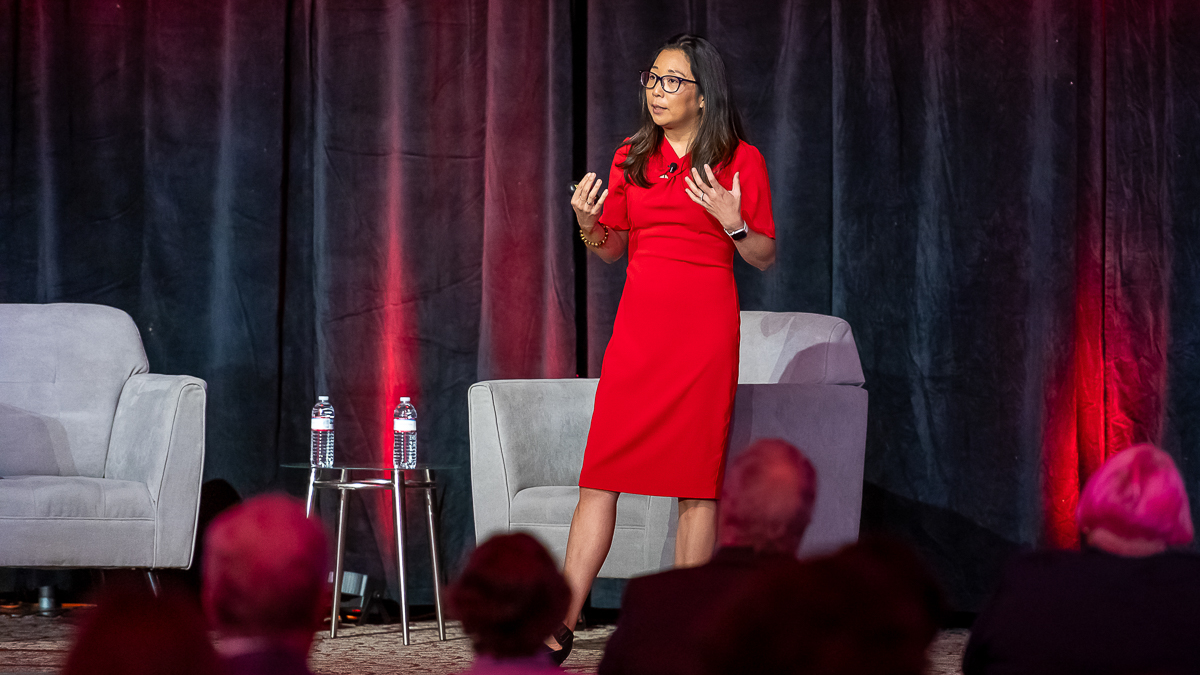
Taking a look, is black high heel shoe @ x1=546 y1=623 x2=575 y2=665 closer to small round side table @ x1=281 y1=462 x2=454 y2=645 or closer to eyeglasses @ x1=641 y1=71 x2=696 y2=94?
small round side table @ x1=281 y1=462 x2=454 y2=645

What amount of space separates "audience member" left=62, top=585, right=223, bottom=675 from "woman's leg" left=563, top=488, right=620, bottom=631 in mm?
1895

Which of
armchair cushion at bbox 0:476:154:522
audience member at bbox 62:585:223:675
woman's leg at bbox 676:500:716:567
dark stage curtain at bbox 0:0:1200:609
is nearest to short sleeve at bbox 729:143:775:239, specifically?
woman's leg at bbox 676:500:716:567

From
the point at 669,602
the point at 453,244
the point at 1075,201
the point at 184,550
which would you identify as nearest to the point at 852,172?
the point at 1075,201

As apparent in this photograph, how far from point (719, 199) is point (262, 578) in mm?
1760

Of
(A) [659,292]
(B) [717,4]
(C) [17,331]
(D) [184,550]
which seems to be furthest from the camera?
(B) [717,4]

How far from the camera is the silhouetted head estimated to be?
1016 millimetres

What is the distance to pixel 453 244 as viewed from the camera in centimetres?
430

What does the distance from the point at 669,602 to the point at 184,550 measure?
2.50m

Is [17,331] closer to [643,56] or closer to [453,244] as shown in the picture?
[453,244]

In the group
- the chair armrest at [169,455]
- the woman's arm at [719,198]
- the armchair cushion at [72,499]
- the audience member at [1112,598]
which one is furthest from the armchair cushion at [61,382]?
the audience member at [1112,598]

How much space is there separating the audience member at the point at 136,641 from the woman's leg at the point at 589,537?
190cm

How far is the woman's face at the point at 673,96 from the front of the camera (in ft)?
9.01

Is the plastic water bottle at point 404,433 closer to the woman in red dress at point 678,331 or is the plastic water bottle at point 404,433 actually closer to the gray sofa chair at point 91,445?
the gray sofa chair at point 91,445

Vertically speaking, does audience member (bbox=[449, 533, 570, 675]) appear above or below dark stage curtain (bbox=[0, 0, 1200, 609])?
below
